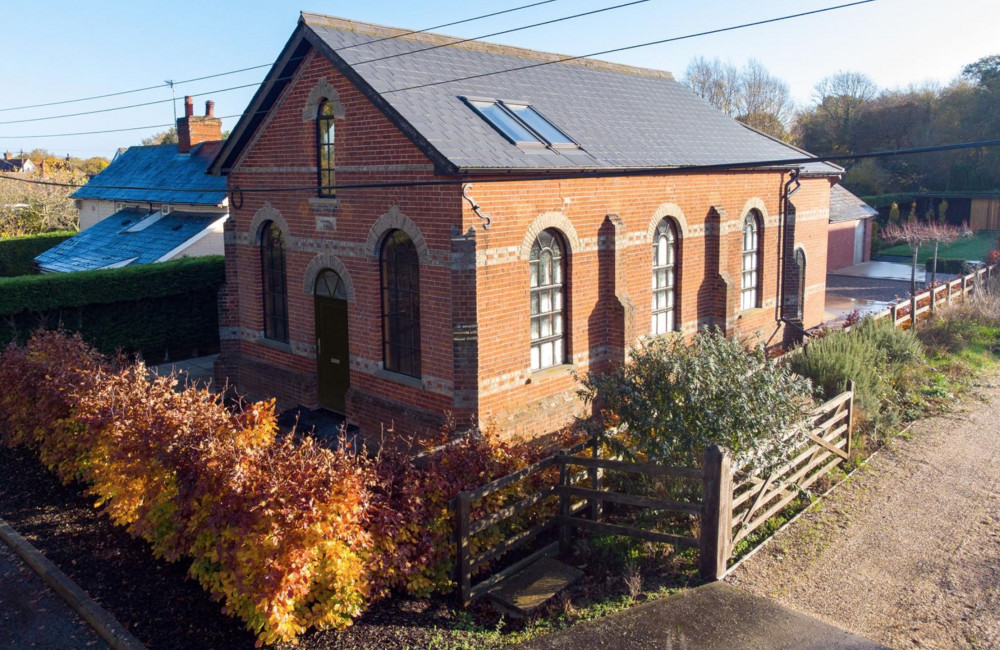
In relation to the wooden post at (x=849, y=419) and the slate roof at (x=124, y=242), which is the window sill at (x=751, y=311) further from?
the slate roof at (x=124, y=242)

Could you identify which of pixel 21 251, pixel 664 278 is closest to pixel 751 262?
pixel 664 278

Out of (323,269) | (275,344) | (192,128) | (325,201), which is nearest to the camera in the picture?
(325,201)

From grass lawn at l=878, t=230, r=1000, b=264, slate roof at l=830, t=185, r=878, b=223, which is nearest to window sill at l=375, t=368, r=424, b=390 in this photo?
slate roof at l=830, t=185, r=878, b=223

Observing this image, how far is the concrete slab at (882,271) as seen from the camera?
1442 inches

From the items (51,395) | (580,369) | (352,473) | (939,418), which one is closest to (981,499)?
(939,418)

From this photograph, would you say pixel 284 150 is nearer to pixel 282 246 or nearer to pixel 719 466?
pixel 282 246

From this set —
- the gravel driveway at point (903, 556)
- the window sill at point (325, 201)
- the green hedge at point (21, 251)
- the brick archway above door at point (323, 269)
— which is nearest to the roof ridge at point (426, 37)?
the window sill at point (325, 201)

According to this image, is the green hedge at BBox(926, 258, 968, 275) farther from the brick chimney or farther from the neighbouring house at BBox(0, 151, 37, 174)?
the neighbouring house at BBox(0, 151, 37, 174)

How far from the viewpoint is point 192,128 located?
93.5 feet

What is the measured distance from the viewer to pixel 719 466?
843 cm

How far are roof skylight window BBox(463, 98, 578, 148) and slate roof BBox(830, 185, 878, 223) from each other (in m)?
25.8

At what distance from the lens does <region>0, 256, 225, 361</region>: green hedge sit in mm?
17734

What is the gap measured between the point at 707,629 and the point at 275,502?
4279 millimetres

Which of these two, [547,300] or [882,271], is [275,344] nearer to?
[547,300]
